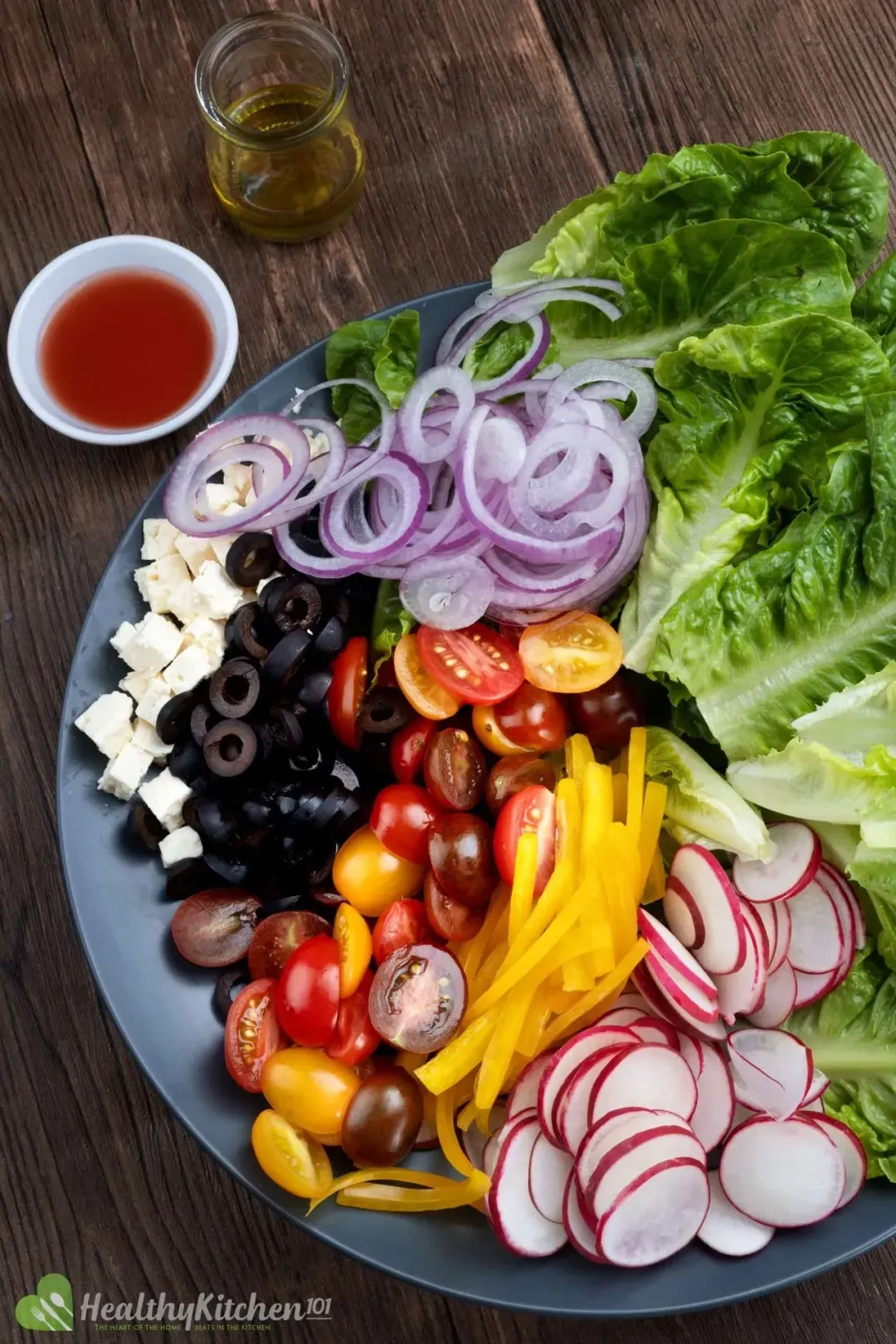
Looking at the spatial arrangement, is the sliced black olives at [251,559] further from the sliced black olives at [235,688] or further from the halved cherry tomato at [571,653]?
the halved cherry tomato at [571,653]

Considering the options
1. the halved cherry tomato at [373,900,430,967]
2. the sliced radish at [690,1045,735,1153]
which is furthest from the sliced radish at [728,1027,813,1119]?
the halved cherry tomato at [373,900,430,967]

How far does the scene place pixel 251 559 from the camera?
1887 mm

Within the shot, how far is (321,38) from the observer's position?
2207 millimetres

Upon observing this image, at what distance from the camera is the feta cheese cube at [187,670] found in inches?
73.0

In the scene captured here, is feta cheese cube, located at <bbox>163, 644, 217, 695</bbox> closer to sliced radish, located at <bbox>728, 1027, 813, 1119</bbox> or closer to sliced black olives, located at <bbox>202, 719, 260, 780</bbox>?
sliced black olives, located at <bbox>202, 719, 260, 780</bbox>

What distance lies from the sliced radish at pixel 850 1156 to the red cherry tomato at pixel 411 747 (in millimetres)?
793

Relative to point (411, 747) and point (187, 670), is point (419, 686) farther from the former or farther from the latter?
point (187, 670)

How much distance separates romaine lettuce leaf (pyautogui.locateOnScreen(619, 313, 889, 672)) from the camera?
1683 millimetres

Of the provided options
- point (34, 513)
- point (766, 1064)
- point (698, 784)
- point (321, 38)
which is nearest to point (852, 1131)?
point (766, 1064)

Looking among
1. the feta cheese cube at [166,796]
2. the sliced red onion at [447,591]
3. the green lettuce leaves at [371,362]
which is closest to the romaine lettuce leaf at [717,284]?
the green lettuce leaves at [371,362]

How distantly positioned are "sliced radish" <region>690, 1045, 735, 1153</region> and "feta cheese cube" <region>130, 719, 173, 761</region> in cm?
99

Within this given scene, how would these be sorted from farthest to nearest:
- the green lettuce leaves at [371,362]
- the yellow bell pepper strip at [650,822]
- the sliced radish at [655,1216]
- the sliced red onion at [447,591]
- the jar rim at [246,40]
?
the jar rim at [246,40] < the green lettuce leaves at [371,362] < the sliced red onion at [447,591] < the yellow bell pepper strip at [650,822] < the sliced radish at [655,1216]

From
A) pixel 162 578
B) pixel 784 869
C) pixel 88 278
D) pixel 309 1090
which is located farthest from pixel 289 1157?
pixel 88 278

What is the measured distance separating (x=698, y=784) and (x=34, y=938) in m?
1.34
